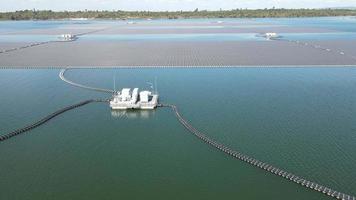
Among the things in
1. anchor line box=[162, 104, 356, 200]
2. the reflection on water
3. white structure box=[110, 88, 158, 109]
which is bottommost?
anchor line box=[162, 104, 356, 200]

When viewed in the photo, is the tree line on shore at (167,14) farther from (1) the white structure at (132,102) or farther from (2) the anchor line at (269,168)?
(2) the anchor line at (269,168)

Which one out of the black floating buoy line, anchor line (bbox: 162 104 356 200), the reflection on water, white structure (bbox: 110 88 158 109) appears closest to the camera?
anchor line (bbox: 162 104 356 200)

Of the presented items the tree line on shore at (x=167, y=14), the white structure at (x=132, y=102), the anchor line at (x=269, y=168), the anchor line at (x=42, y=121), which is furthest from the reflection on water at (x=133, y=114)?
the tree line on shore at (x=167, y=14)

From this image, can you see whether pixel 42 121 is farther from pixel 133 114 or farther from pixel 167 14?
pixel 167 14

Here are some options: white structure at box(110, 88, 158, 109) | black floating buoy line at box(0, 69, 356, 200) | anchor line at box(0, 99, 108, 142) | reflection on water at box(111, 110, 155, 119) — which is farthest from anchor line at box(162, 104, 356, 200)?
anchor line at box(0, 99, 108, 142)

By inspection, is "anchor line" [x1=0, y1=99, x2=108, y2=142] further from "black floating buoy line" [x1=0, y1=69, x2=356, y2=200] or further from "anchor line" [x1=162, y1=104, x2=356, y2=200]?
"anchor line" [x1=162, y1=104, x2=356, y2=200]

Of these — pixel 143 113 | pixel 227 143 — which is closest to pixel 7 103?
pixel 143 113

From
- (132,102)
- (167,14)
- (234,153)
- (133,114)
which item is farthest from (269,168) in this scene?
(167,14)

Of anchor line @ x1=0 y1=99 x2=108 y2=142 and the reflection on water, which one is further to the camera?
the reflection on water
